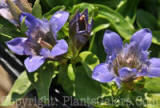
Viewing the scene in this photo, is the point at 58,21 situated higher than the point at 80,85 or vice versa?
the point at 58,21

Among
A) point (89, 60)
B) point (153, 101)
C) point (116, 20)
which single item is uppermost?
point (116, 20)

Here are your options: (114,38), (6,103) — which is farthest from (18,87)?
(114,38)

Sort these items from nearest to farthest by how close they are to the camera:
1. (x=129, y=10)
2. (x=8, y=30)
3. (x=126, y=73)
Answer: (x=126, y=73)
(x=8, y=30)
(x=129, y=10)

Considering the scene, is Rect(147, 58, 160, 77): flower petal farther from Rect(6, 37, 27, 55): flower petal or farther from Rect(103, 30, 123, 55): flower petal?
Rect(6, 37, 27, 55): flower petal

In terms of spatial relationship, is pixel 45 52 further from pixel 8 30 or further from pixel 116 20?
pixel 116 20

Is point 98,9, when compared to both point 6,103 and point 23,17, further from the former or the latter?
point 6,103

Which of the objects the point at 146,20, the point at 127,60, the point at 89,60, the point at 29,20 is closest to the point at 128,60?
the point at 127,60

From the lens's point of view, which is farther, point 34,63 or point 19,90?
point 19,90
